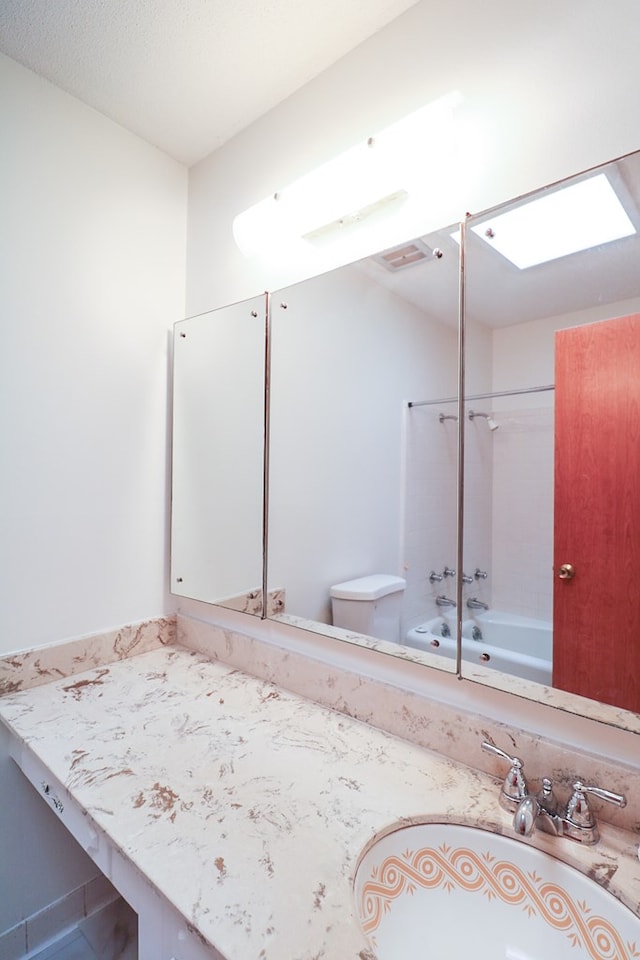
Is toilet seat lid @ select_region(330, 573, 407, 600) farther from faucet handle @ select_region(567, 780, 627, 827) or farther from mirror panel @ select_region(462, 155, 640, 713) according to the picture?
faucet handle @ select_region(567, 780, 627, 827)

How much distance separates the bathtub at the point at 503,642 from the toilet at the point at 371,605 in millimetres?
111

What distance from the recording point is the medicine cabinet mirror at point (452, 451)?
0.81 meters

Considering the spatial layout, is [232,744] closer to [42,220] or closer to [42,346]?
[42,346]

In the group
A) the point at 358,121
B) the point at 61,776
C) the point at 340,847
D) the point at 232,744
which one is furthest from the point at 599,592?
the point at 358,121

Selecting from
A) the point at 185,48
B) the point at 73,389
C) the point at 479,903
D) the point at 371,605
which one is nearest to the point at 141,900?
the point at 479,903

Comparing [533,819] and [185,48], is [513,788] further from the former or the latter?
[185,48]

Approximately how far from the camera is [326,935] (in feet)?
1.88

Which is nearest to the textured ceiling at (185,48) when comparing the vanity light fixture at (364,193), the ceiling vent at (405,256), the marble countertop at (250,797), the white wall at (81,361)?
the white wall at (81,361)

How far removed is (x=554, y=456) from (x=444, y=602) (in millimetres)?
372

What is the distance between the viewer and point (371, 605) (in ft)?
3.66

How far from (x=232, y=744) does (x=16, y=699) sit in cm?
63

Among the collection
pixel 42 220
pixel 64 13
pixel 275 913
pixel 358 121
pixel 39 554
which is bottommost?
pixel 275 913

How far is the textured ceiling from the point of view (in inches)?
41.8

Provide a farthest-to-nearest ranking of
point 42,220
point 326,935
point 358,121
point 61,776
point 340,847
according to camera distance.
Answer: point 42,220 < point 358,121 < point 61,776 < point 340,847 < point 326,935
